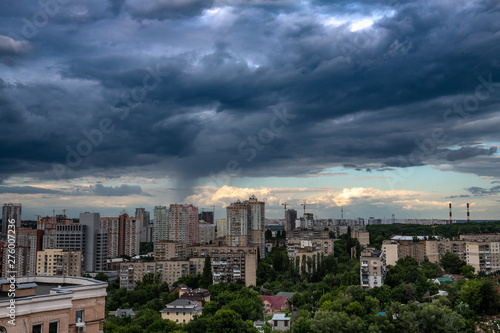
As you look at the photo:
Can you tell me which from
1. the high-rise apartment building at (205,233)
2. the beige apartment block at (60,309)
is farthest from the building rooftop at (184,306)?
the high-rise apartment building at (205,233)

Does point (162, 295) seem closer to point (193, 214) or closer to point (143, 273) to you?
point (143, 273)

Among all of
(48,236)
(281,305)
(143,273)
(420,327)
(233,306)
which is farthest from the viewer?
(48,236)

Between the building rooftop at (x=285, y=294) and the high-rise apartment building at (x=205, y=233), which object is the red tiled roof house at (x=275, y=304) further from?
the high-rise apartment building at (x=205, y=233)

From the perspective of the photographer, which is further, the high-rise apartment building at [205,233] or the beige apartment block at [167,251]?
the high-rise apartment building at [205,233]

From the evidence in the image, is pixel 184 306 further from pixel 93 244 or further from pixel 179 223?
pixel 179 223

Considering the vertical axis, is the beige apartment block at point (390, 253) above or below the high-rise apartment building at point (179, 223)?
below

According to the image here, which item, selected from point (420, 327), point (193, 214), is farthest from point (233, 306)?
point (193, 214)
